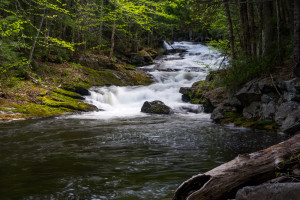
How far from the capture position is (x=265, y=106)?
9.85 m

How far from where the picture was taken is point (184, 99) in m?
17.6

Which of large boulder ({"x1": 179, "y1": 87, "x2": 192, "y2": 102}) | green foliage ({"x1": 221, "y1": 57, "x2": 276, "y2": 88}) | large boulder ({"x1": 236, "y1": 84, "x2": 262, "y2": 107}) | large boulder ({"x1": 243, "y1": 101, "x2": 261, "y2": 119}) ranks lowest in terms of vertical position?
large boulder ({"x1": 243, "y1": 101, "x2": 261, "y2": 119})

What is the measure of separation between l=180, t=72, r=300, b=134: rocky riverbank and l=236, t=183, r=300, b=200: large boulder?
514cm

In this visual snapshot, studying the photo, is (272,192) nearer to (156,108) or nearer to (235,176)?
(235,176)

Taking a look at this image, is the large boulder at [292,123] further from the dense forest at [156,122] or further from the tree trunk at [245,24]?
the tree trunk at [245,24]

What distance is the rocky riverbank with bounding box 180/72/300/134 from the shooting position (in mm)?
8502

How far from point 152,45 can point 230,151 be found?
3408 cm

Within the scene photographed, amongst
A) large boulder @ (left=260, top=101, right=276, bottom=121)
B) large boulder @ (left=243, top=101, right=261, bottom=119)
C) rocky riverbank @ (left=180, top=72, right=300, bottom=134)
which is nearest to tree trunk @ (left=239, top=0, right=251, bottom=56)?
rocky riverbank @ (left=180, top=72, right=300, bottom=134)

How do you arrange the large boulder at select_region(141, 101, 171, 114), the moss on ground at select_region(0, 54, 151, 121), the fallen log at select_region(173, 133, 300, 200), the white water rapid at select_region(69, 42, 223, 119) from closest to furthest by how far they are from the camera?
the fallen log at select_region(173, 133, 300, 200), the moss on ground at select_region(0, 54, 151, 121), the large boulder at select_region(141, 101, 171, 114), the white water rapid at select_region(69, 42, 223, 119)

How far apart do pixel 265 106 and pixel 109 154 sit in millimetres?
6491

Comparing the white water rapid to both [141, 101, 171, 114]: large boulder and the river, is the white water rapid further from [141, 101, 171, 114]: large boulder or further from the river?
the river

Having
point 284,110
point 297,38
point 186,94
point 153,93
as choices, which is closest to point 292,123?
point 284,110

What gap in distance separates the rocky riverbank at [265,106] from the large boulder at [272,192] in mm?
5135

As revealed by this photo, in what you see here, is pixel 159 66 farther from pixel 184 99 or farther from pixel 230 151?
pixel 230 151
